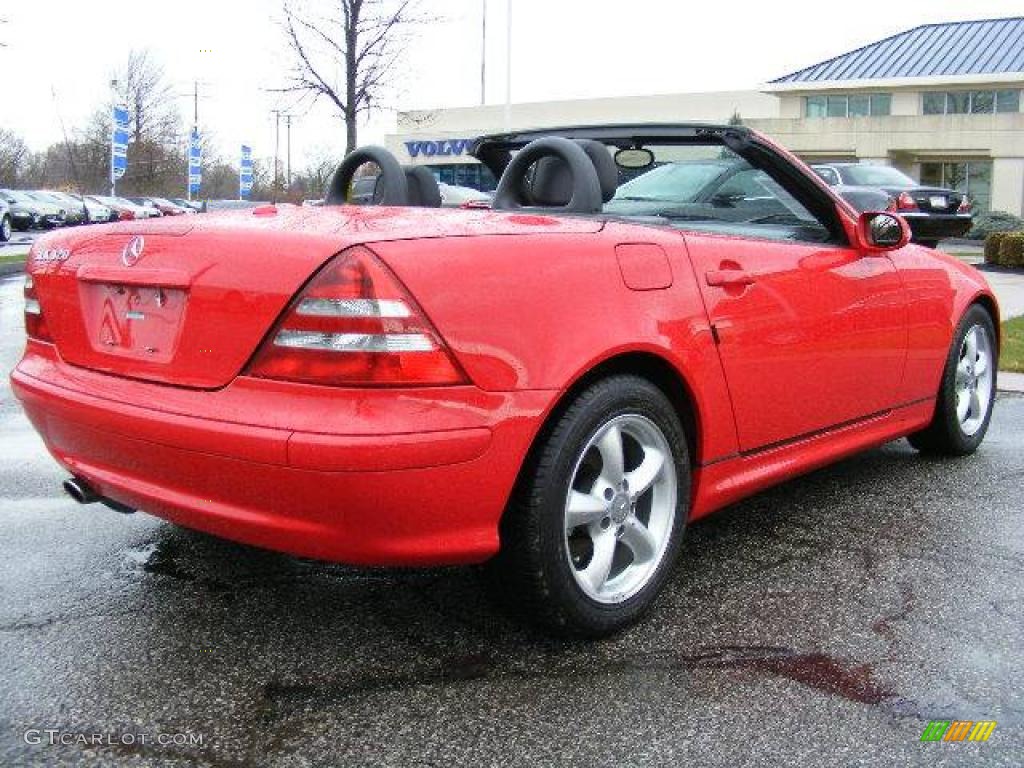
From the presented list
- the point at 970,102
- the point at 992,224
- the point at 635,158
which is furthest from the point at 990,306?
the point at 970,102

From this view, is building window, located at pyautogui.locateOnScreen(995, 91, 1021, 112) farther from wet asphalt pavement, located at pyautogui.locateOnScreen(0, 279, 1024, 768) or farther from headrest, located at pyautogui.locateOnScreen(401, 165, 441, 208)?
headrest, located at pyautogui.locateOnScreen(401, 165, 441, 208)

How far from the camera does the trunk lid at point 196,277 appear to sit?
2426 mm

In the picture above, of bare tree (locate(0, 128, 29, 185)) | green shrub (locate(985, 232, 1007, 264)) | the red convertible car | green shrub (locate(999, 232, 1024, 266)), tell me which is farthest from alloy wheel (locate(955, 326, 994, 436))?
bare tree (locate(0, 128, 29, 185))

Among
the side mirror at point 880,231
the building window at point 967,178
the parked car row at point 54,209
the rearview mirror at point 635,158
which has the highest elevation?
the building window at point 967,178

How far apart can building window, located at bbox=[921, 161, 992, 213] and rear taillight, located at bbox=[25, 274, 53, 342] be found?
137 feet

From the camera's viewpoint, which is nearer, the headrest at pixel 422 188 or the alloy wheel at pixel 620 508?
the alloy wheel at pixel 620 508

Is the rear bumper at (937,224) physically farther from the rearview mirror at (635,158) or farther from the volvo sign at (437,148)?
the volvo sign at (437,148)

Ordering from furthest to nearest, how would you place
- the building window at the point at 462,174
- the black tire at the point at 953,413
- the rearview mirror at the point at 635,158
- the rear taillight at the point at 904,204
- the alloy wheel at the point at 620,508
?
the building window at the point at 462,174 < the rear taillight at the point at 904,204 < the black tire at the point at 953,413 < the rearview mirror at the point at 635,158 < the alloy wheel at the point at 620,508

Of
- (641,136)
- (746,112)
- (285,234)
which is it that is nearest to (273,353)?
(285,234)

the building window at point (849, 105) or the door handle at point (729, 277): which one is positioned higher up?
the building window at point (849, 105)

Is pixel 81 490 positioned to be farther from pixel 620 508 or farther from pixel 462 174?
pixel 462 174

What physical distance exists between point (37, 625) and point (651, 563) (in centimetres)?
168

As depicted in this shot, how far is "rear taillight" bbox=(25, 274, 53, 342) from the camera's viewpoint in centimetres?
305

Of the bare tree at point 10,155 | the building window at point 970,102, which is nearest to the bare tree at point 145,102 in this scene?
the bare tree at point 10,155
